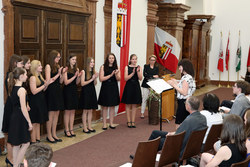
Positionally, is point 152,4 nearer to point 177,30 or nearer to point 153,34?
point 153,34

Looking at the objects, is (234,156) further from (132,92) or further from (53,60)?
(132,92)

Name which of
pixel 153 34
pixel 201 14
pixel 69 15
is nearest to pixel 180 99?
pixel 69 15

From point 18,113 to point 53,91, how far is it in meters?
1.50

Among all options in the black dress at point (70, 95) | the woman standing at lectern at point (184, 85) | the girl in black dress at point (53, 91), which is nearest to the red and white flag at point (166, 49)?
the black dress at point (70, 95)

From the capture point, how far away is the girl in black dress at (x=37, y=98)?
540cm

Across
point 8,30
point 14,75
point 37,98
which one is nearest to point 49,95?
point 37,98

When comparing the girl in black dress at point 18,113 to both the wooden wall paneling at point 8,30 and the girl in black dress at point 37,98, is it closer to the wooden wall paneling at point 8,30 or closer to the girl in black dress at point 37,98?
the girl in black dress at point 37,98

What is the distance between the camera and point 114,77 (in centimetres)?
707

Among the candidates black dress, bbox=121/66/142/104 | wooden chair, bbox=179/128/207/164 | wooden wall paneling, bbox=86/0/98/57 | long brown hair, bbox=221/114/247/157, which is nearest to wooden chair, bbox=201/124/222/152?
wooden chair, bbox=179/128/207/164

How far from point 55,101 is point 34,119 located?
64 centimetres

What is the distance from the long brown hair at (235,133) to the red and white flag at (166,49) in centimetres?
728

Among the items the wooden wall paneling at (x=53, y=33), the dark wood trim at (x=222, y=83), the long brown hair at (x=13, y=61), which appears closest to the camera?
the long brown hair at (x=13, y=61)

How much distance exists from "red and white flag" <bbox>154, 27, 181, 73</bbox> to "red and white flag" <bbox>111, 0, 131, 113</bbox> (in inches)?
112

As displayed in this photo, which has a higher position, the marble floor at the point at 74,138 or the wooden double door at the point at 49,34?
the wooden double door at the point at 49,34
